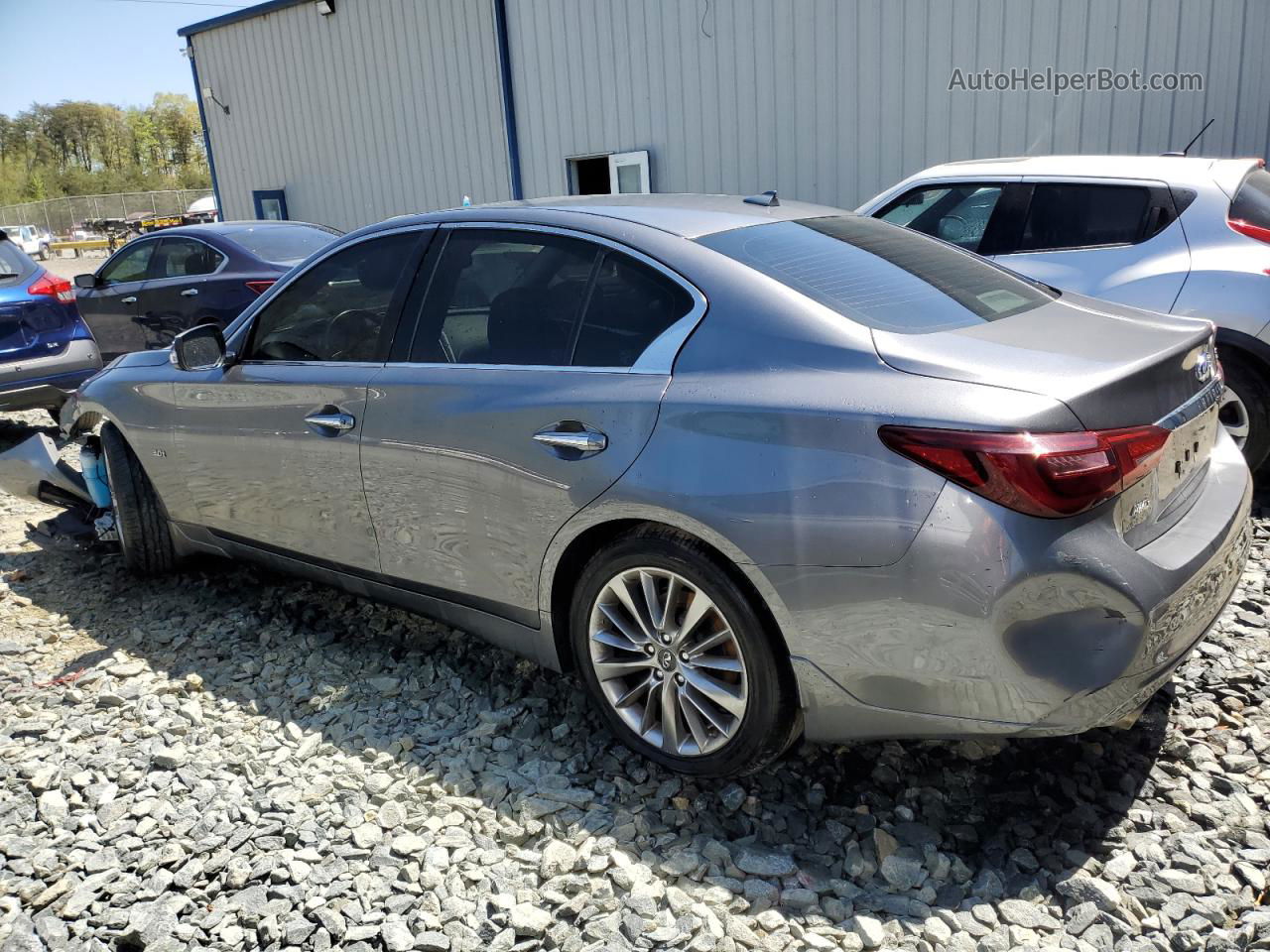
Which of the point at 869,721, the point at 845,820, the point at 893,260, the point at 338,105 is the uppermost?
the point at 338,105

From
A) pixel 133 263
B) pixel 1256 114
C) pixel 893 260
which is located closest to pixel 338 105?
pixel 133 263

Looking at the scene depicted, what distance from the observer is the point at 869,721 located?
95.3 inches

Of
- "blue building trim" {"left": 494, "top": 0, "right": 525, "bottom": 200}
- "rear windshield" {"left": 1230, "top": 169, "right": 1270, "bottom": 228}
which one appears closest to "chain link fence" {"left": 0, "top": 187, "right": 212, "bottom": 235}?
"blue building trim" {"left": 494, "top": 0, "right": 525, "bottom": 200}

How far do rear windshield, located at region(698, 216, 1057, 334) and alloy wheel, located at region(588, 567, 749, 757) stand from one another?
884 millimetres

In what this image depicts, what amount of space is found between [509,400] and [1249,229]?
150 inches

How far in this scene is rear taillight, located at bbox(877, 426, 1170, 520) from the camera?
2.13 metres

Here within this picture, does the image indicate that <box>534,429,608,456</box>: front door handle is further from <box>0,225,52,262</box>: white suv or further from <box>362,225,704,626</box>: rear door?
<box>0,225,52,262</box>: white suv

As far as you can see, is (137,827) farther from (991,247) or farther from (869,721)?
(991,247)

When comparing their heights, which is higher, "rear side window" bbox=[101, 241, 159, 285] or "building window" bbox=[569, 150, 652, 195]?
"building window" bbox=[569, 150, 652, 195]

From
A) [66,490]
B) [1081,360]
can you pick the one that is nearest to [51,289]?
[66,490]

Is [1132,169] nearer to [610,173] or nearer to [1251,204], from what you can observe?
[1251,204]

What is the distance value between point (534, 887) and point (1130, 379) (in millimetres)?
1907

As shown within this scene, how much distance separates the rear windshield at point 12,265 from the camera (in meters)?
7.30

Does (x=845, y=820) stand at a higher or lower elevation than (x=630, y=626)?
lower
